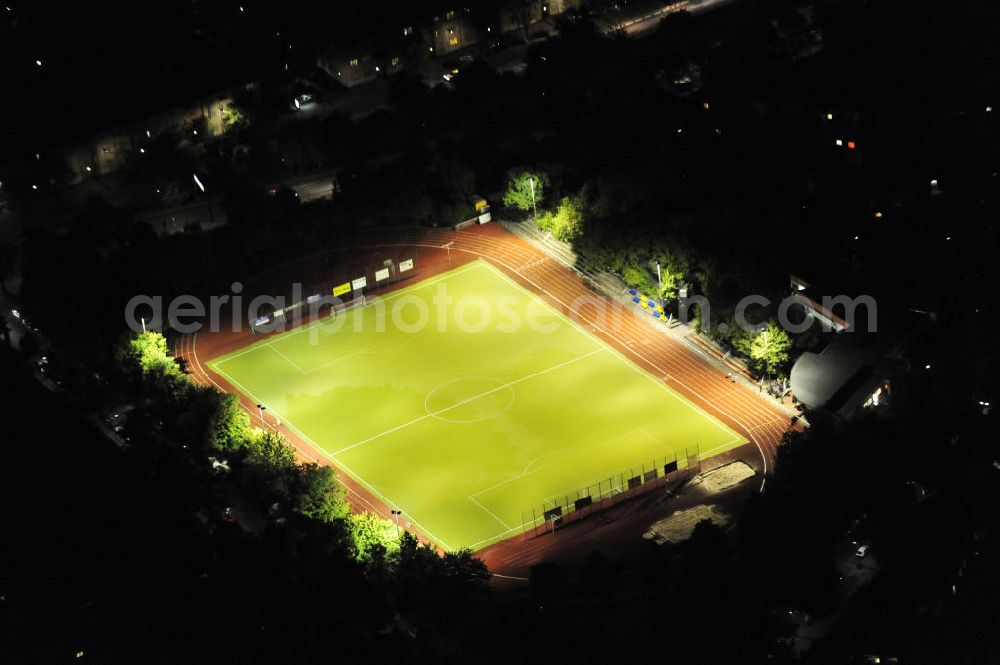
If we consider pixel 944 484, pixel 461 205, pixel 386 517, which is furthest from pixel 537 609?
pixel 461 205

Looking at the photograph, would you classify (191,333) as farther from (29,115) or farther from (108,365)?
(29,115)

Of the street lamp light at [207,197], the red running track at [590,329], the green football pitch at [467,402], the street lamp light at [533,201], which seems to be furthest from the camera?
the street lamp light at [207,197]

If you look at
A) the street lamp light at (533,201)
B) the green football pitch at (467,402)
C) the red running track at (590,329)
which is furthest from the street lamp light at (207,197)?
the street lamp light at (533,201)

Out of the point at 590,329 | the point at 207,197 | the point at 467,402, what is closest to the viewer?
the point at 467,402

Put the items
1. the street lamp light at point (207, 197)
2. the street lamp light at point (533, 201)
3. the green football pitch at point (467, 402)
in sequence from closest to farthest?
the green football pitch at point (467, 402)
the street lamp light at point (533, 201)
the street lamp light at point (207, 197)

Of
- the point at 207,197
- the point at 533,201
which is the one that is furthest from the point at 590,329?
the point at 207,197

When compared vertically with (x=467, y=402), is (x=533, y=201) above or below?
above

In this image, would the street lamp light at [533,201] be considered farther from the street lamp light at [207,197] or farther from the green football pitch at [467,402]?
the street lamp light at [207,197]

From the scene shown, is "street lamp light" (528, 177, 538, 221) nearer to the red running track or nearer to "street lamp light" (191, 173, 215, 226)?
the red running track

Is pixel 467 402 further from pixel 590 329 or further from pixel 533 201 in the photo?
pixel 533 201
